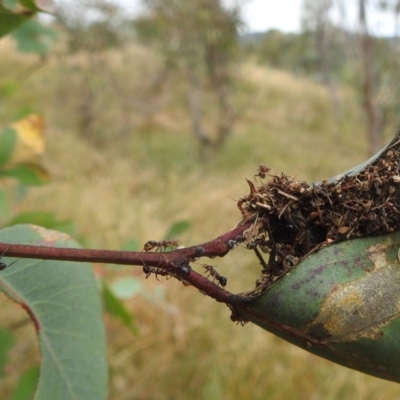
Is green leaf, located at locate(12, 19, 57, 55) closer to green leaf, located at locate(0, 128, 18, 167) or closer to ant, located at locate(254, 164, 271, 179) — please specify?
green leaf, located at locate(0, 128, 18, 167)

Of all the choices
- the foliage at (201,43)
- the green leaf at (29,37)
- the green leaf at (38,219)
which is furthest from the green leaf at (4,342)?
the foliage at (201,43)

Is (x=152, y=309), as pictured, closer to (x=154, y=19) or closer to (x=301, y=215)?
(x=301, y=215)

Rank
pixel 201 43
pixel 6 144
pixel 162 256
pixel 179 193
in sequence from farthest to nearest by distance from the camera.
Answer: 1. pixel 201 43
2. pixel 179 193
3. pixel 6 144
4. pixel 162 256

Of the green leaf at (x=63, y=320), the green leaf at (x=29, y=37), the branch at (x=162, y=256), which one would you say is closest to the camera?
the branch at (x=162, y=256)

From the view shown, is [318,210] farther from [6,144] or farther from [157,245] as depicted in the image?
[6,144]

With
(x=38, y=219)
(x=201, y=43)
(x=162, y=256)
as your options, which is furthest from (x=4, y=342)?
(x=201, y=43)

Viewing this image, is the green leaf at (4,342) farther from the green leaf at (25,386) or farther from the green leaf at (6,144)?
the green leaf at (6,144)

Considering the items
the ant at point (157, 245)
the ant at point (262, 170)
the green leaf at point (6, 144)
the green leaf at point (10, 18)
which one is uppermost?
the green leaf at point (6, 144)

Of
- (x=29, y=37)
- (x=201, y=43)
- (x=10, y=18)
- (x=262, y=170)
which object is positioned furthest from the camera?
(x=201, y=43)
